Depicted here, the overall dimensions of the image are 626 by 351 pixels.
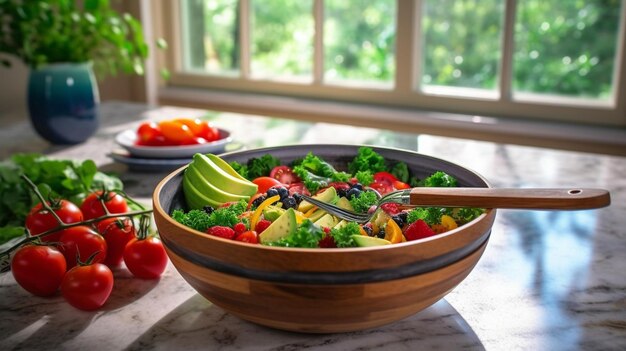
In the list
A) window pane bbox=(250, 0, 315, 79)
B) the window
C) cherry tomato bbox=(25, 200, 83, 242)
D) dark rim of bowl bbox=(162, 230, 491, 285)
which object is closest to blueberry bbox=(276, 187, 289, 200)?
dark rim of bowl bbox=(162, 230, 491, 285)

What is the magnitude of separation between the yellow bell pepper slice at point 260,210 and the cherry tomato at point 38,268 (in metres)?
0.28

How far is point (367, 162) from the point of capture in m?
1.12

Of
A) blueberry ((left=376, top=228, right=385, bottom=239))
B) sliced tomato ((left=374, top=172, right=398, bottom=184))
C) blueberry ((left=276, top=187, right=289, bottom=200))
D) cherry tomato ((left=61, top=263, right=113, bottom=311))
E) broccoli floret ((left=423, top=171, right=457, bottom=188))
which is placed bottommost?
cherry tomato ((left=61, top=263, right=113, bottom=311))

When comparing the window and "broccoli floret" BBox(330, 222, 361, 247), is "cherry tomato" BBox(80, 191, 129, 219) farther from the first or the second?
the window

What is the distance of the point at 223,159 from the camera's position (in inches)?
44.0

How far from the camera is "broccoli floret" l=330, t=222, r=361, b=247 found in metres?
0.77

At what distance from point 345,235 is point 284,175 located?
0.36 m

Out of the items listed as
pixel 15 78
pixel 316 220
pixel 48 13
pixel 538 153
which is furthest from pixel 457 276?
pixel 15 78

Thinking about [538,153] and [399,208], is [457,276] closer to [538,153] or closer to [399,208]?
[399,208]

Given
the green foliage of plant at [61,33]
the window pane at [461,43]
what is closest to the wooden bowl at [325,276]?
the green foliage of plant at [61,33]

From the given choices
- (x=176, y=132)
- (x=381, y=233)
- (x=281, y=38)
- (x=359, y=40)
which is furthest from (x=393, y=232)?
(x=281, y=38)

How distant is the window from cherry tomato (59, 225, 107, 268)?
2244 millimetres

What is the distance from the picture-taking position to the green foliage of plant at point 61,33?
1.71 metres

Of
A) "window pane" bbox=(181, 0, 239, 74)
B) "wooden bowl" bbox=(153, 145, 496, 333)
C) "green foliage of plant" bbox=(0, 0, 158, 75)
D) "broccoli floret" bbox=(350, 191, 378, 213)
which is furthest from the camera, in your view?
"window pane" bbox=(181, 0, 239, 74)
